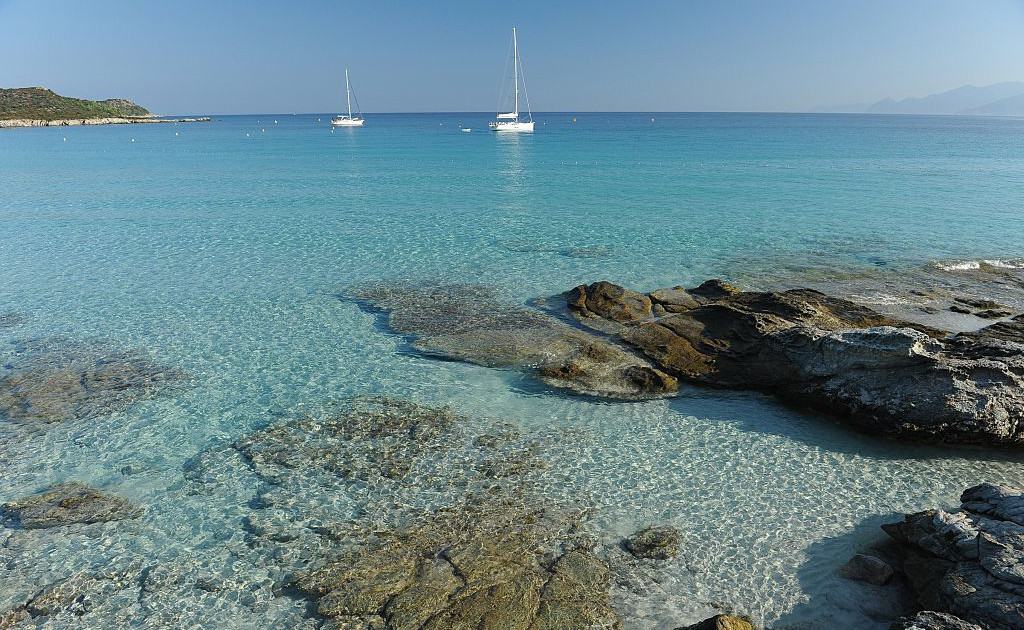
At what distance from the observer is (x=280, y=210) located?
30.3m

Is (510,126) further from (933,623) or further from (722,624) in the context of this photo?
(933,623)

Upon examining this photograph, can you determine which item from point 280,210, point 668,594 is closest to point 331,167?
point 280,210

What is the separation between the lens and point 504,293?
16984mm

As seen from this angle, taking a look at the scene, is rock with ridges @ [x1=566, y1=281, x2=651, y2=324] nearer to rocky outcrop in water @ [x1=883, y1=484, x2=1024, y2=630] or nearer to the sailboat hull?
rocky outcrop in water @ [x1=883, y1=484, x2=1024, y2=630]

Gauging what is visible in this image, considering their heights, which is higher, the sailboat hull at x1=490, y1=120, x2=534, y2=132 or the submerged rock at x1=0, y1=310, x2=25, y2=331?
the sailboat hull at x1=490, y1=120, x2=534, y2=132

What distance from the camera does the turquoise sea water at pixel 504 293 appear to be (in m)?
7.51

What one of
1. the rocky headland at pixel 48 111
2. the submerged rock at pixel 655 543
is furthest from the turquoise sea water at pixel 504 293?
the rocky headland at pixel 48 111

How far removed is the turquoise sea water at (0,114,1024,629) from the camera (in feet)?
24.6

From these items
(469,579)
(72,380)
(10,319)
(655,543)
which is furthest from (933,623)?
(10,319)

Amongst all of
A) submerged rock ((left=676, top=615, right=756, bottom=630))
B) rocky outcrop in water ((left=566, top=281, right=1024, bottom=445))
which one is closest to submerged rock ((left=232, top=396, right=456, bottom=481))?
submerged rock ((left=676, top=615, right=756, bottom=630))

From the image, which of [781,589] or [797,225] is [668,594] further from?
[797,225]

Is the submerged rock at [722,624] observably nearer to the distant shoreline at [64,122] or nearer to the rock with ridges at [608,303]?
the rock with ridges at [608,303]

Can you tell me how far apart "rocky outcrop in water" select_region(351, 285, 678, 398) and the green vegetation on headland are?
141386mm

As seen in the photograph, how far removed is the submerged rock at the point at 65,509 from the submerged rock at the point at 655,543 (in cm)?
656
